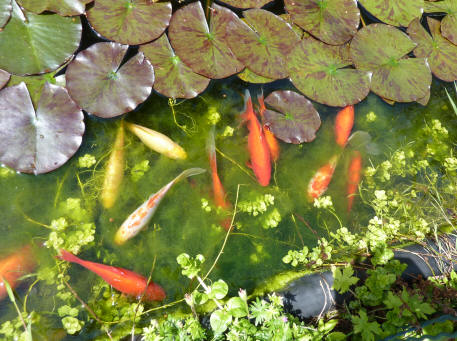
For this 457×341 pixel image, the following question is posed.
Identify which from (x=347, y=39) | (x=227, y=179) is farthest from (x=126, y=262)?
(x=347, y=39)

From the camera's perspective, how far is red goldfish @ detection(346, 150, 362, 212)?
97.2 inches

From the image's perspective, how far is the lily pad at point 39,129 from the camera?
6.35 ft

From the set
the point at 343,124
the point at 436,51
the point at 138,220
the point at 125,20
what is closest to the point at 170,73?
the point at 125,20

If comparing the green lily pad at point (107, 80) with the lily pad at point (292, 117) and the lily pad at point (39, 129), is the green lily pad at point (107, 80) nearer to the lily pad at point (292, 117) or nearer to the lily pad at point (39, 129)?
the lily pad at point (39, 129)

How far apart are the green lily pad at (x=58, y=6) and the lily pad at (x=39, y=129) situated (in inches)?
16.7

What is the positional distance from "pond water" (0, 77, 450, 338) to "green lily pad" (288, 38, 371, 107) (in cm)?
20

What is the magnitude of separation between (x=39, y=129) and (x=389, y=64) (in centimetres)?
226

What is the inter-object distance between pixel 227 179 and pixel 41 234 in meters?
1.18

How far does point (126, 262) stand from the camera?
213cm

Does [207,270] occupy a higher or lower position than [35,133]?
lower

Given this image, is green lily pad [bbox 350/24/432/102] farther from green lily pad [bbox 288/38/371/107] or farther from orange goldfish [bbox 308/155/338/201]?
orange goldfish [bbox 308/155/338/201]

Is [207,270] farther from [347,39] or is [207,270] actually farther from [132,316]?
[347,39]

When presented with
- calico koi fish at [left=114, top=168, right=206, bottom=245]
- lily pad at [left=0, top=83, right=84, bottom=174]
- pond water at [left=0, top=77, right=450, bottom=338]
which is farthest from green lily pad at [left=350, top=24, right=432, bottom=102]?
lily pad at [left=0, top=83, right=84, bottom=174]

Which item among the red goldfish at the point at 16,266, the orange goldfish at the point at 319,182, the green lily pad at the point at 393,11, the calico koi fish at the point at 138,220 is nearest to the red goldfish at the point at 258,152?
the orange goldfish at the point at 319,182
